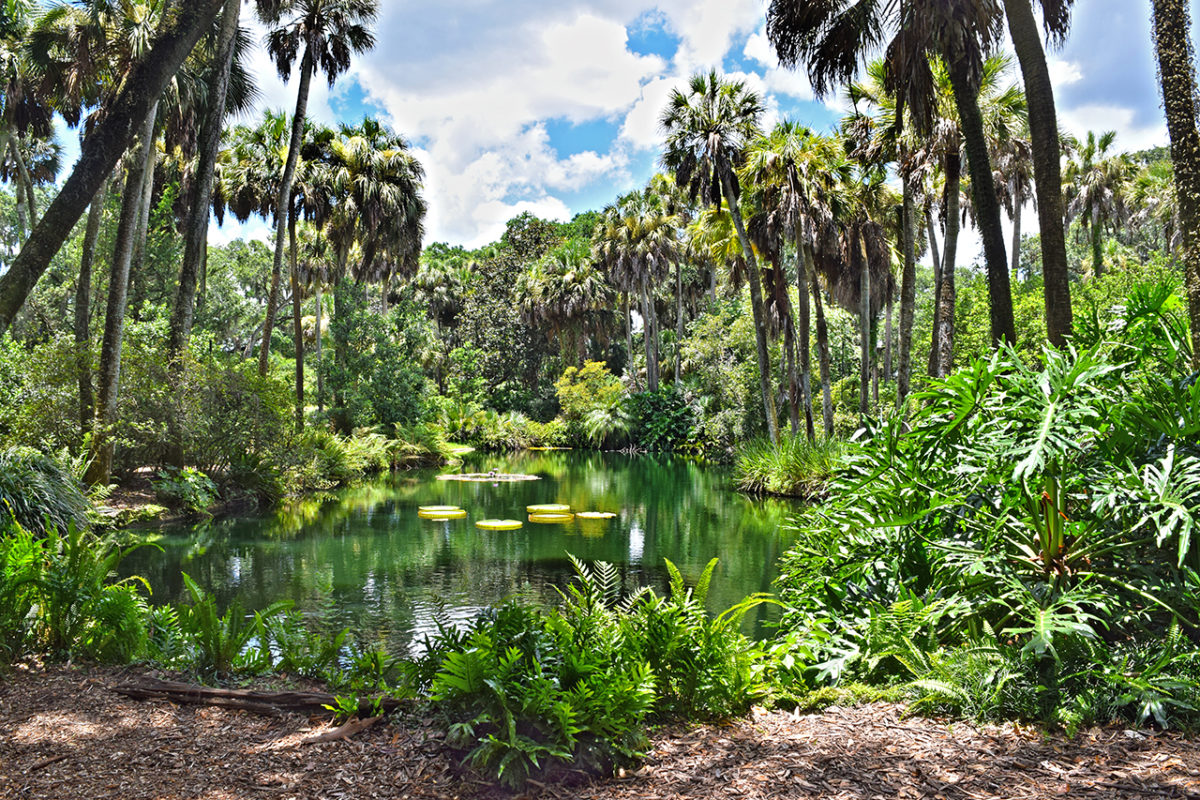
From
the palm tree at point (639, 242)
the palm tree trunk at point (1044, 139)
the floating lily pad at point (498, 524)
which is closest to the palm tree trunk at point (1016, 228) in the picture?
the palm tree at point (639, 242)

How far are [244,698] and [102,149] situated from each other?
3562mm

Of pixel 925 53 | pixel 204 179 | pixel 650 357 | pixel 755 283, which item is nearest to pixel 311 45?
pixel 204 179

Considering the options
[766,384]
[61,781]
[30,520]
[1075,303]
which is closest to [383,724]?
[61,781]

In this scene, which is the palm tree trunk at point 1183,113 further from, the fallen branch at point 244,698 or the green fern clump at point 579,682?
the fallen branch at point 244,698

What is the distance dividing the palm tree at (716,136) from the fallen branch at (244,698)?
748 inches

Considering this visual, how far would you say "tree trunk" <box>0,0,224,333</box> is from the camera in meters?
4.54

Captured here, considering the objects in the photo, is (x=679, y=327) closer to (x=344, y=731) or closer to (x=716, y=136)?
(x=716, y=136)

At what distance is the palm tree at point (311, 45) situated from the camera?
21.4m

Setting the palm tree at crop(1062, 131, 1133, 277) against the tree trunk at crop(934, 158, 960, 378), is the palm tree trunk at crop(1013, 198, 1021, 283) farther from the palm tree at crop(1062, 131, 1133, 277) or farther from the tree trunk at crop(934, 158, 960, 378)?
the tree trunk at crop(934, 158, 960, 378)

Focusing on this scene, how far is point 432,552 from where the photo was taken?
12531 mm

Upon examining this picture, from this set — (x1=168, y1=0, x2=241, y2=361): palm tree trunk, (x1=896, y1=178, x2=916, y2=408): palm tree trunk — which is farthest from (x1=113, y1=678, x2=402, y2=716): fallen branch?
(x1=896, y1=178, x2=916, y2=408): palm tree trunk

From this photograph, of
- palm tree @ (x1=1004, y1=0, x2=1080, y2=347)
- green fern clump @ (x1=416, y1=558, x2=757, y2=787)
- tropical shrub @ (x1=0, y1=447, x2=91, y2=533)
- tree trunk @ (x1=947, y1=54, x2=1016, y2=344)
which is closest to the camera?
green fern clump @ (x1=416, y1=558, x2=757, y2=787)

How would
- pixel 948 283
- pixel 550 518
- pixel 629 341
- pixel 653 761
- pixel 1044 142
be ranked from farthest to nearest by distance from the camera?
1. pixel 629 341
2. pixel 550 518
3. pixel 948 283
4. pixel 1044 142
5. pixel 653 761

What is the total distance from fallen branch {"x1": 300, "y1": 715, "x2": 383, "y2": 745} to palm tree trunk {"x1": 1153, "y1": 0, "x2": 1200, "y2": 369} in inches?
251
